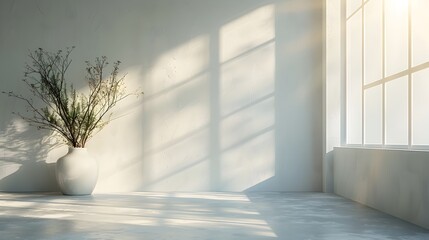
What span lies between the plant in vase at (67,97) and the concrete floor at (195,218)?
32.1 inches

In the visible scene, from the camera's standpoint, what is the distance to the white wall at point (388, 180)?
12.0ft

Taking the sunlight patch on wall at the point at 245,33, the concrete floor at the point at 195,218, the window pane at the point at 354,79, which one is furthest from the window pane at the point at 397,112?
the sunlight patch on wall at the point at 245,33

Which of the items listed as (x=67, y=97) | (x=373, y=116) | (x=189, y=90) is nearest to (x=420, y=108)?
(x=373, y=116)

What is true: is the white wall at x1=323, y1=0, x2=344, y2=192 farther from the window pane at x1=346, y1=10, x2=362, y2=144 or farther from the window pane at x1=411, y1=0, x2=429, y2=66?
the window pane at x1=411, y1=0, x2=429, y2=66

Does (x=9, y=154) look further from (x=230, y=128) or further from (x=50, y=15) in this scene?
(x=230, y=128)

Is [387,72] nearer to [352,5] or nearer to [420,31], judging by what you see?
[420,31]

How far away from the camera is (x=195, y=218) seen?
4.04 metres

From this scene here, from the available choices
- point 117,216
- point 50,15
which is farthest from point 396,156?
point 50,15

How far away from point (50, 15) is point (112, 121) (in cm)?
143

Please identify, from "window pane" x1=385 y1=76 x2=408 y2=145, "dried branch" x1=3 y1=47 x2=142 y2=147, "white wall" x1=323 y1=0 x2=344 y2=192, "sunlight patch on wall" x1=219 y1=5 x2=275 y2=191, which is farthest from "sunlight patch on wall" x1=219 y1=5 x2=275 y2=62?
"window pane" x1=385 y1=76 x2=408 y2=145

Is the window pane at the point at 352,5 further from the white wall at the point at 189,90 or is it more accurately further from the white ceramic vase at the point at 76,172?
the white ceramic vase at the point at 76,172

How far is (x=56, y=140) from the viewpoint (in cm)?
628

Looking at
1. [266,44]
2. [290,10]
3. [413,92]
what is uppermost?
[290,10]

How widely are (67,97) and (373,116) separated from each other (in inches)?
133
